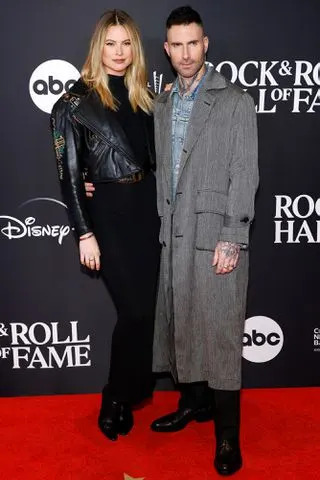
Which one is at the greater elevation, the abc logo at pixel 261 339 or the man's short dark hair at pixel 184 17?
the man's short dark hair at pixel 184 17

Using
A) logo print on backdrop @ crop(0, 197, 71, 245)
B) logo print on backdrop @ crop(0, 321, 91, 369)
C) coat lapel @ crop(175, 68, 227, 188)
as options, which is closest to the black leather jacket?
coat lapel @ crop(175, 68, 227, 188)

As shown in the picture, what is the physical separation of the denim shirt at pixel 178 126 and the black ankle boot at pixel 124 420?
1099 mm

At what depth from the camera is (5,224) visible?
3.03 metres

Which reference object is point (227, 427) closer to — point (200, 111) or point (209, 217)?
point (209, 217)

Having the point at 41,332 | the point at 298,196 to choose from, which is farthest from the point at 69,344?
the point at 298,196

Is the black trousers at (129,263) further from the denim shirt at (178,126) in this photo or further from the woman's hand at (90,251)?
the denim shirt at (178,126)

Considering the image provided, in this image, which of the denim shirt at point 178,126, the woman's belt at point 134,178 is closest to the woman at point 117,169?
the woman's belt at point 134,178

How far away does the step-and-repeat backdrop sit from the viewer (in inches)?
112

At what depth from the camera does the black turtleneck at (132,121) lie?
8.46 feet

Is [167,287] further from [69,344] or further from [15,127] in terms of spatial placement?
[15,127]

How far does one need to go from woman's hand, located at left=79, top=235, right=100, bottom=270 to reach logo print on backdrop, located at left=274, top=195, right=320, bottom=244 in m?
1.03

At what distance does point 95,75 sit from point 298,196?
1242 millimetres

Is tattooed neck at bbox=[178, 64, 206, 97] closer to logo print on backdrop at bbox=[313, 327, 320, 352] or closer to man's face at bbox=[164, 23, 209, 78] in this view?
man's face at bbox=[164, 23, 209, 78]

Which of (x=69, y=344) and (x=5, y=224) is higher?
(x=5, y=224)
